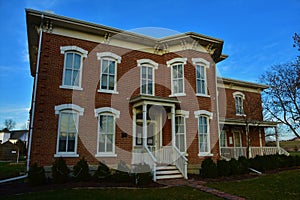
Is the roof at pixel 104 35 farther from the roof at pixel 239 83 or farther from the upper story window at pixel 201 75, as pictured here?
the roof at pixel 239 83

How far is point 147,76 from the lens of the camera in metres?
13.2

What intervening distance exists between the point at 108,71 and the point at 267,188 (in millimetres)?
8962

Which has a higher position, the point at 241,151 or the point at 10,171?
the point at 241,151

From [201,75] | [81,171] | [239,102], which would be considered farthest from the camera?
[239,102]

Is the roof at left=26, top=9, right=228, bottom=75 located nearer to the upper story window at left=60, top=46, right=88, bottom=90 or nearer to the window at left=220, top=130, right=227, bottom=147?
the upper story window at left=60, top=46, right=88, bottom=90

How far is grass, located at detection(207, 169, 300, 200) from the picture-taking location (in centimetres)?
751

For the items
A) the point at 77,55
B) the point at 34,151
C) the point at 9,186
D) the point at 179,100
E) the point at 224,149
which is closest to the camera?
the point at 9,186

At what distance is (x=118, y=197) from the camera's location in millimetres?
6934

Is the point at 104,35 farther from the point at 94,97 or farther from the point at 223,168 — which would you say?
the point at 223,168

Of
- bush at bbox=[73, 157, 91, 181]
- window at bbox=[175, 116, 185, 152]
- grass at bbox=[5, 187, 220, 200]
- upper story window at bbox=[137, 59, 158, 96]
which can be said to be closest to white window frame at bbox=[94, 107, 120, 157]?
bush at bbox=[73, 157, 91, 181]

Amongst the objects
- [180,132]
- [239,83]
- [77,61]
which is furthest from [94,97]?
[239,83]

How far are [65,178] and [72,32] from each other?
6971mm

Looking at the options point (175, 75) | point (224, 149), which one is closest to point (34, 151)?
point (175, 75)

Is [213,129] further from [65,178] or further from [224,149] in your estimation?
[65,178]
